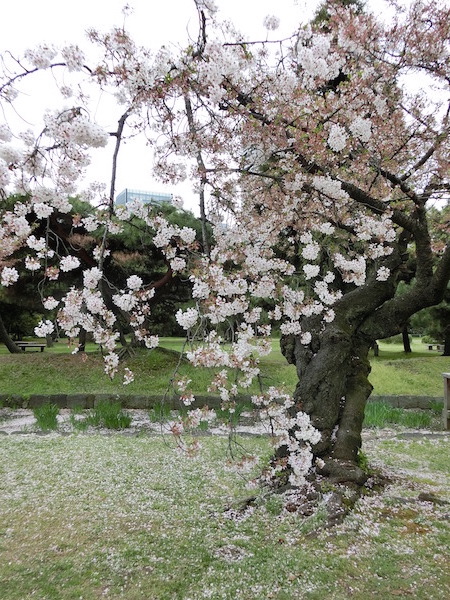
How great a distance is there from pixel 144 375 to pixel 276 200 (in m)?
6.30

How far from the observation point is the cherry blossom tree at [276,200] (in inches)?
103

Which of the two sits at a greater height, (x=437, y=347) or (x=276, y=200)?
(x=276, y=200)

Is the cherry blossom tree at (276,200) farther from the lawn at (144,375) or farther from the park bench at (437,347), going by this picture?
the park bench at (437,347)

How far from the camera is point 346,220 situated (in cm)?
447

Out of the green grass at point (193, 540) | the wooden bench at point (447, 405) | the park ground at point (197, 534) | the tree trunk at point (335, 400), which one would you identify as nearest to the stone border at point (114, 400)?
the wooden bench at point (447, 405)

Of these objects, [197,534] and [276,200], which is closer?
[197,534]

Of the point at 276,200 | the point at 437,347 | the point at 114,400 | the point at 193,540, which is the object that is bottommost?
the point at 193,540

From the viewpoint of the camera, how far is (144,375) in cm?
963

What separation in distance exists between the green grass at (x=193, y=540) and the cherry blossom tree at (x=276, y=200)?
0.48m

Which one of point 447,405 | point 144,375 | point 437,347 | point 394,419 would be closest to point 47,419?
point 144,375

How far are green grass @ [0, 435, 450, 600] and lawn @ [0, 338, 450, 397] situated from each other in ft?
14.0

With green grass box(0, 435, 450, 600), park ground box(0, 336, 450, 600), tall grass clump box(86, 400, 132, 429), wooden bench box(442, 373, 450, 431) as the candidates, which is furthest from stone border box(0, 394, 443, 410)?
green grass box(0, 435, 450, 600)

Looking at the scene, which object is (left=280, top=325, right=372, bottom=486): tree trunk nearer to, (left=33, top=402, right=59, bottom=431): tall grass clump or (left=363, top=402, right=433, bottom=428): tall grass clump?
(left=363, top=402, right=433, bottom=428): tall grass clump

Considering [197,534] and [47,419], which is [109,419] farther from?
[197,534]
